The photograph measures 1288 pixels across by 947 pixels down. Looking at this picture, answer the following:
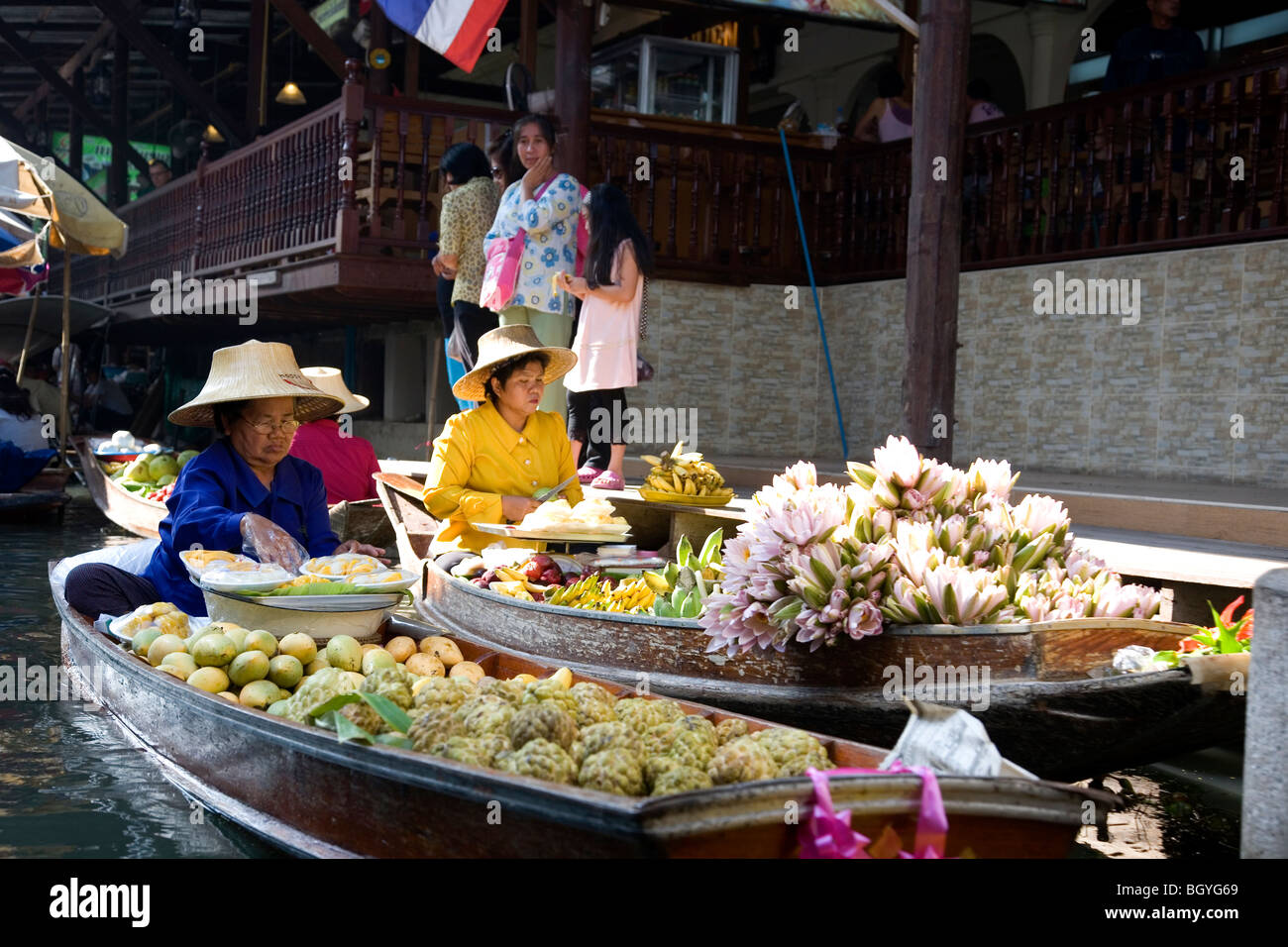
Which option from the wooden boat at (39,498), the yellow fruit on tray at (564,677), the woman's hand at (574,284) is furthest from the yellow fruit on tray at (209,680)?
the wooden boat at (39,498)

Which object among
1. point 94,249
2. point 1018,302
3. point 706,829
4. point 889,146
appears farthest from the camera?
point 94,249

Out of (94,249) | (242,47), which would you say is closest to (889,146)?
(94,249)

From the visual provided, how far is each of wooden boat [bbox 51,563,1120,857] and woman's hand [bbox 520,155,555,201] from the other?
4.77 meters

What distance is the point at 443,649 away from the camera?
4.20m

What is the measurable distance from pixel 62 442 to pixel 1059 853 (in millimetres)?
11449

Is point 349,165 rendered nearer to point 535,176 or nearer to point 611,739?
point 535,176

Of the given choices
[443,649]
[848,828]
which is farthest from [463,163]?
[848,828]

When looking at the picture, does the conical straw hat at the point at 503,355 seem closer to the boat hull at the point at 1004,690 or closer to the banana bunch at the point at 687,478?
the banana bunch at the point at 687,478

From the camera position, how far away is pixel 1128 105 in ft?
28.3

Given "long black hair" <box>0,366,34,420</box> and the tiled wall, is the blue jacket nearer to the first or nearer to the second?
the tiled wall

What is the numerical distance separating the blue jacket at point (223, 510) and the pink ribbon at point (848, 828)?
8.87 feet
